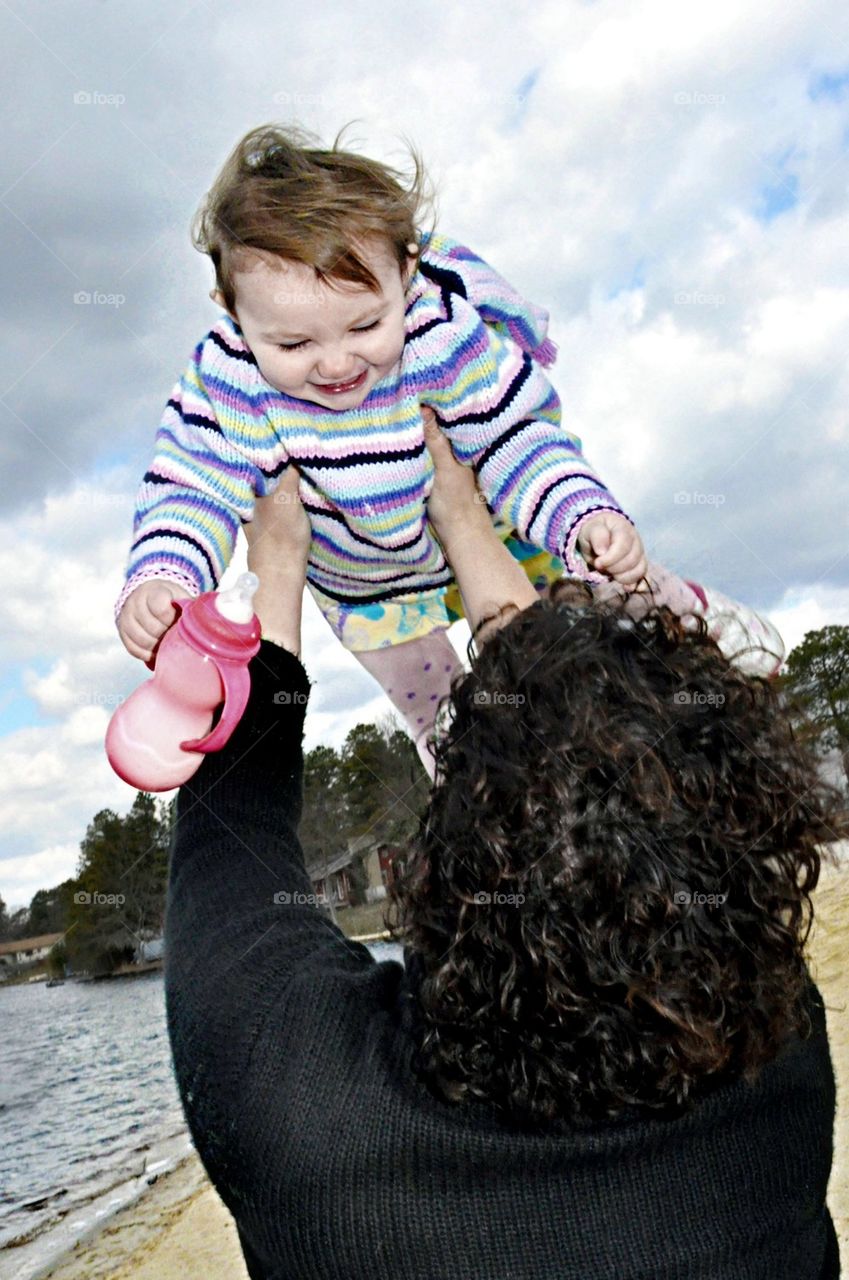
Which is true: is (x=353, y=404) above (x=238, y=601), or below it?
above

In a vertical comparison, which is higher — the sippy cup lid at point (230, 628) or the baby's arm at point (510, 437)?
the baby's arm at point (510, 437)

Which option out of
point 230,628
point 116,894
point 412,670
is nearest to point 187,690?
point 230,628

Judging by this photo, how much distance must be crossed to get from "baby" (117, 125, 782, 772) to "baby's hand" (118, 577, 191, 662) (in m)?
0.01

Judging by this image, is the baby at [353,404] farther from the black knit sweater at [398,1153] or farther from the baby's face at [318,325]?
the black knit sweater at [398,1153]

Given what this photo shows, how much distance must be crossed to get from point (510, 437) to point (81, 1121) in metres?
15.3

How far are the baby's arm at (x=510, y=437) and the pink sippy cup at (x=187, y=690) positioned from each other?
1.08 m

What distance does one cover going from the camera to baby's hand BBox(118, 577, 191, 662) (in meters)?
2.11

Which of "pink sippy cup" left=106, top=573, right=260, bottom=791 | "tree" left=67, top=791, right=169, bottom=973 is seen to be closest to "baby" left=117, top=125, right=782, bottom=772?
"pink sippy cup" left=106, top=573, right=260, bottom=791

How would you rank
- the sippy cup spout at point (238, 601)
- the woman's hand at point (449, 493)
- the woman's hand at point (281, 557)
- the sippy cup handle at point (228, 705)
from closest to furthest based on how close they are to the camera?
the sippy cup handle at point (228, 705) → the sippy cup spout at point (238, 601) → the woman's hand at point (281, 557) → the woman's hand at point (449, 493)

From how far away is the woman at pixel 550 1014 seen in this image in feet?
3.47

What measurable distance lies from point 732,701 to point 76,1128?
622 inches

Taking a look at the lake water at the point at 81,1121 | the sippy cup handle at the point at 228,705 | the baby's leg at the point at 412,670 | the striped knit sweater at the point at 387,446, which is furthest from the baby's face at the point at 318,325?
the lake water at the point at 81,1121

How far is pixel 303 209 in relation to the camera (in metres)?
2.36

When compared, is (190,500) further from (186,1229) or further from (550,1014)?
(186,1229)
